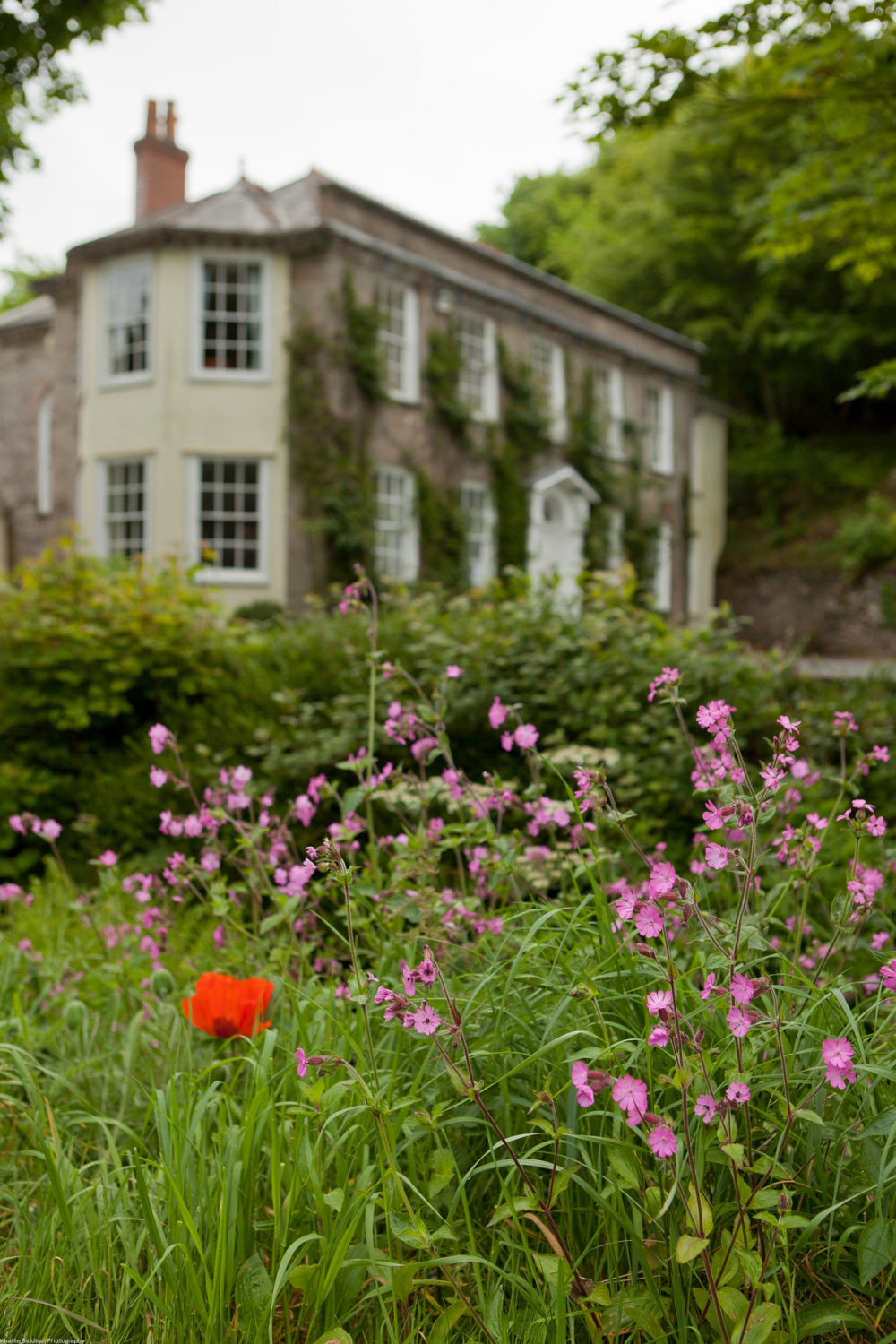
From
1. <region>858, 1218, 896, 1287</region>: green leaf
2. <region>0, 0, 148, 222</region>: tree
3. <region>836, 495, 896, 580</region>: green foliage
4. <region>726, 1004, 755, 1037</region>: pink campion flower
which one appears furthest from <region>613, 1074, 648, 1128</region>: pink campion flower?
<region>836, 495, 896, 580</region>: green foliage

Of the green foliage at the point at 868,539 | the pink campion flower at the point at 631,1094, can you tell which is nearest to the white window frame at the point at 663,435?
the green foliage at the point at 868,539

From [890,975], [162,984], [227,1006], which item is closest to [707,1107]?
[890,975]

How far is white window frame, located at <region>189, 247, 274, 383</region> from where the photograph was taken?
648 inches

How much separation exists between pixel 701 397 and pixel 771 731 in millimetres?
23643

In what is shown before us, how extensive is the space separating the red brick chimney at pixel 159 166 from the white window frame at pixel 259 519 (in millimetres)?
5313

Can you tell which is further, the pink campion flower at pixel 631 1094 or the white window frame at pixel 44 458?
the white window frame at pixel 44 458

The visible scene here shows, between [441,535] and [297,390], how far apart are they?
3469 millimetres

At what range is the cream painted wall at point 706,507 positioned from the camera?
2602 cm

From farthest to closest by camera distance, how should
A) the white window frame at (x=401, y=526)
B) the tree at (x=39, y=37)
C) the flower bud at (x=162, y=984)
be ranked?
the white window frame at (x=401, y=526)
the tree at (x=39, y=37)
the flower bud at (x=162, y=984)

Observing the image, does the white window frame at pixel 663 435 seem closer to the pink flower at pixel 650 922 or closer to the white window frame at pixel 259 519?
the white window frame at pixel 259 519

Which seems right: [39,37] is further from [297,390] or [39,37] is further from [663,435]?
[663,435]

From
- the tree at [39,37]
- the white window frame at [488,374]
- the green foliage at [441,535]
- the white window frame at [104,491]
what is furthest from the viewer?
the white window frame at [488,374]

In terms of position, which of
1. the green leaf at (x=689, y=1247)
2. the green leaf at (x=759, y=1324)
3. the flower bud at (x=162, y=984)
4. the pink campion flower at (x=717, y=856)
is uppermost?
the pink campion flower at (x=717, y=856)

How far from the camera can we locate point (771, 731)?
4.64 metres
